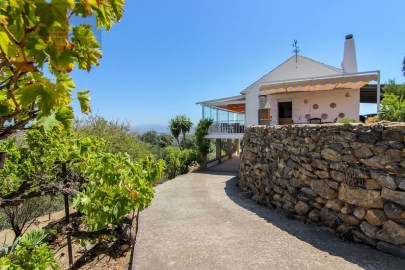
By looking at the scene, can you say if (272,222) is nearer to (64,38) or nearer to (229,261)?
(229,261)

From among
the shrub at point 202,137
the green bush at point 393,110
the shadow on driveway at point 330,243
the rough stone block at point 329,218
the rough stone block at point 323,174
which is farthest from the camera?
the shrub at point 202,137

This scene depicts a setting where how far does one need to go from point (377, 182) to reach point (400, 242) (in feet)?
4.39

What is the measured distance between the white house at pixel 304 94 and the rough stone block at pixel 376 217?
9.72 m

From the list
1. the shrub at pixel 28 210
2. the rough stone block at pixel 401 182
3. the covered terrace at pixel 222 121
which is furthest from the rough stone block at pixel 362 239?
the covered terrace at pixel 222 121

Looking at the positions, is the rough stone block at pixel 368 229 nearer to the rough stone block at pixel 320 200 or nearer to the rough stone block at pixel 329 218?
the rough stone block at pixel 329 218

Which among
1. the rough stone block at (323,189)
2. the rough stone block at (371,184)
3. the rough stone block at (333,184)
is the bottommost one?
the rough stone block at (323,189)

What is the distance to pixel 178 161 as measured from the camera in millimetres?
22297

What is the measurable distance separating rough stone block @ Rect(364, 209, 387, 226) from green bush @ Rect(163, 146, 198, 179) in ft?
A: 55.8

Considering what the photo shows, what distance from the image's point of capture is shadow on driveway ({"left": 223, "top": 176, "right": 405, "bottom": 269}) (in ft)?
17.3

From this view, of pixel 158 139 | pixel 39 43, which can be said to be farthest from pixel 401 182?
pixel 158 139

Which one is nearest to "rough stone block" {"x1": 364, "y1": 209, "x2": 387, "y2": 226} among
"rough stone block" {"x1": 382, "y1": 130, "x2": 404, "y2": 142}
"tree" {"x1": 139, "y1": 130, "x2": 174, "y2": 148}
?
"rough stone block" {"x1": 382, "y1": 130, "x2": 404, "y2": 142}

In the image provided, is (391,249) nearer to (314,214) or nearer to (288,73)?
(314,214)

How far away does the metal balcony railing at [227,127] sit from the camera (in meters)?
21.9

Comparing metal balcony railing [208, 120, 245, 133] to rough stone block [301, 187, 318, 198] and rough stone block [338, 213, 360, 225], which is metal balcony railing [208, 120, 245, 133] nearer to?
rough stone block [301, 187, 318, 198]
